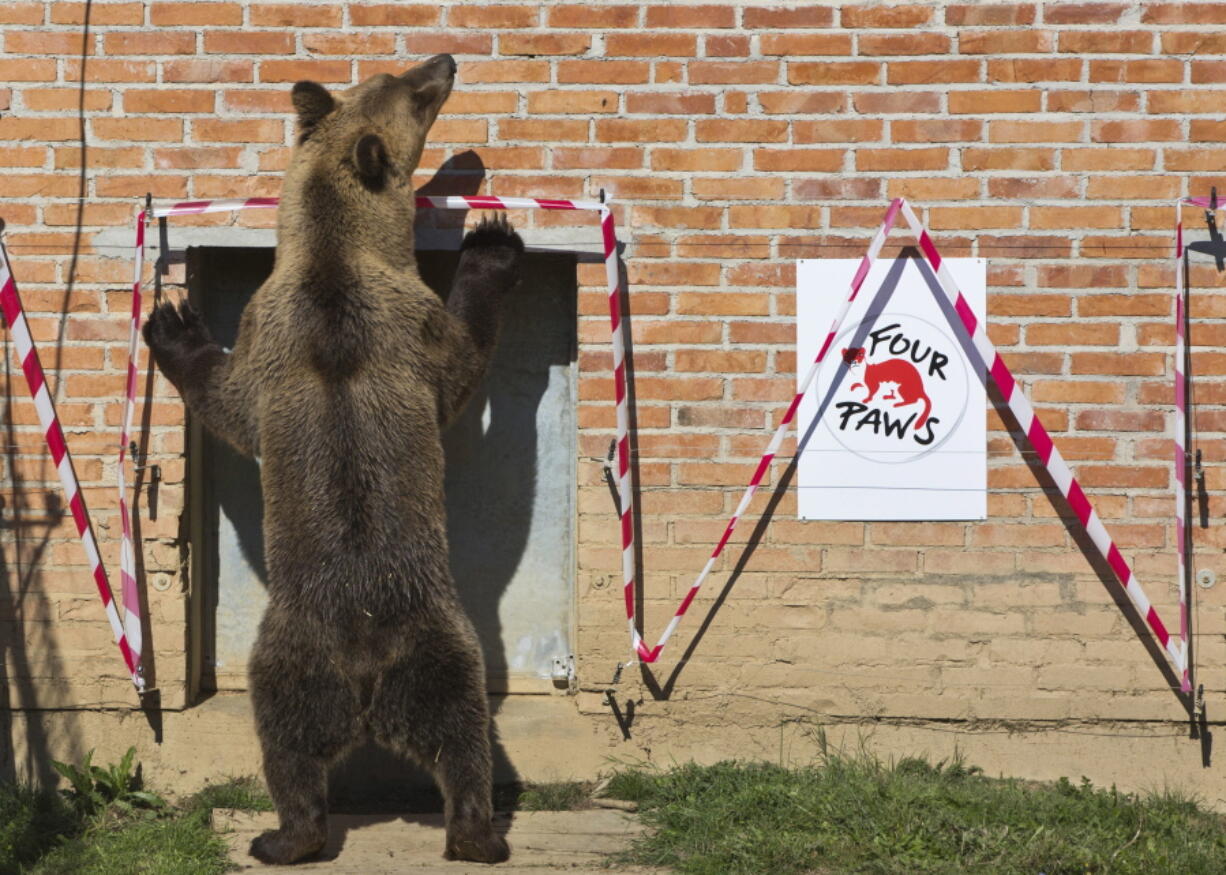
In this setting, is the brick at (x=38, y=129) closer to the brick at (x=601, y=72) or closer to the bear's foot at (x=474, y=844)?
the brick at (x=601, y=72)

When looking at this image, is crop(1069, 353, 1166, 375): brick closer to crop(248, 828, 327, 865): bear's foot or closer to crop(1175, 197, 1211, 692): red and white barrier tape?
crop(1175, 197, 1211, 692): red and white barrier tape

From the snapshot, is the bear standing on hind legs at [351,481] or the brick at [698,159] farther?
the brick at [698,159]

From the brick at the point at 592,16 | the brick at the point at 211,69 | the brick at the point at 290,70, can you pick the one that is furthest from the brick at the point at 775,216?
the brick at the point at 211,69

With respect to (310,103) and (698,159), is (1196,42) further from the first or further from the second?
(310,103)

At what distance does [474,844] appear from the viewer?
465cm

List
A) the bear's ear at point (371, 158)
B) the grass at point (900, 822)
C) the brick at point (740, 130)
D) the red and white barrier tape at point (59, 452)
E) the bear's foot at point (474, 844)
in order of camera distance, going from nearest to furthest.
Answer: the grass at point (900, 822) < the bear's foot at point (474, 844) < the bear's ear at point (371, 158) < the red and white barrier tape at point (59, 452) < the brick at point (740, 130)

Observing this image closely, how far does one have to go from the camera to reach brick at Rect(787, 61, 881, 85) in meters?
5.42

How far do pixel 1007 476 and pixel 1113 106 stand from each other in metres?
1.52

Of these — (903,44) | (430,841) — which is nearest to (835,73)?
(903,44)

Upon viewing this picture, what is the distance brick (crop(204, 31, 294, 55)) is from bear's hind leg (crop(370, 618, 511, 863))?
8.05 ft

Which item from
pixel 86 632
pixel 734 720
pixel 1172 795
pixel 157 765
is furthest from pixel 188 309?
pixel 1172 795

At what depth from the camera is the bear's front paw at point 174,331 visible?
516 cm

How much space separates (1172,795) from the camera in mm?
5348

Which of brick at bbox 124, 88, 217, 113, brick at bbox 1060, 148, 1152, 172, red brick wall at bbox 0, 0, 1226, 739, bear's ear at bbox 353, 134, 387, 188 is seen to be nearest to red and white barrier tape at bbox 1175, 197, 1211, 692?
red brick wall at bbox 0, 0, 1226, 739
